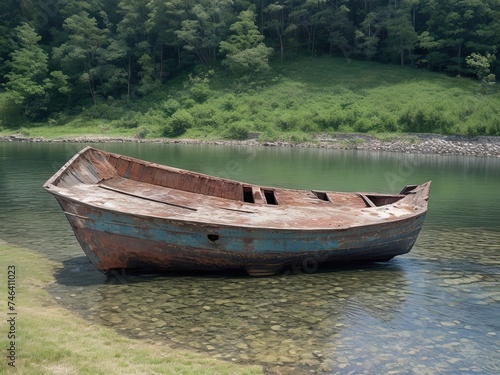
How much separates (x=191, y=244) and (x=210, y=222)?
0.61m

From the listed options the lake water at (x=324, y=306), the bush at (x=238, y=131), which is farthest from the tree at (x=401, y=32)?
the lake water at (x=324, y=306)

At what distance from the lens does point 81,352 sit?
22.2 feet

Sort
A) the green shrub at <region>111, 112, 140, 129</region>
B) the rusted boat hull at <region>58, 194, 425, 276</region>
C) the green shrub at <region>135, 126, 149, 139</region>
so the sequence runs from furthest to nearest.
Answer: the green shrub at <region>111, 112, 140, 129</region> → the green shrub at <region>135, 126, 149, 139</region> → the rusted boat hull at <region>58, 194, 425, 276</region>

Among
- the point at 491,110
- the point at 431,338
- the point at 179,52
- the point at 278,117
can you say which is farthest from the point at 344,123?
the point at 431,338

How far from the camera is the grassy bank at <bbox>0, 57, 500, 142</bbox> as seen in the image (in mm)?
50641

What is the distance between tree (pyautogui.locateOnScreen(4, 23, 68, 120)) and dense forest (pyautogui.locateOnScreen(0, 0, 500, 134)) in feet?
0.43

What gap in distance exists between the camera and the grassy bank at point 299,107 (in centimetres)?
5064

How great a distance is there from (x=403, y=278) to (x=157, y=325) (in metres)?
5.87

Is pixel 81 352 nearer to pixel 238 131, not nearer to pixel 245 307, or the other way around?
pixel 245 307

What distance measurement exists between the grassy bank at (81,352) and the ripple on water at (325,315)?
1.26 feet

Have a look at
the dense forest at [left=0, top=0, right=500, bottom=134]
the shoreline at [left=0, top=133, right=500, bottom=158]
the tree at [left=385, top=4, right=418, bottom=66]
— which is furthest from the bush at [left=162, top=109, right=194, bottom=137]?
the tree at [left=385, top=4, right=418, bottom=66]

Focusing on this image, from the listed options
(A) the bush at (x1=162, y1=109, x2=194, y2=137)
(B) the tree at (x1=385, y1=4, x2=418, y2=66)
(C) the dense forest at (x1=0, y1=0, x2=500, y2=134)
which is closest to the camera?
(A) the bush at (x1=162, y1=109, x2=194, y2=137)

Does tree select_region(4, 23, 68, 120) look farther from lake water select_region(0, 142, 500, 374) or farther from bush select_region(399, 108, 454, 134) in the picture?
lake water select_region(0, 142, 500, 374)

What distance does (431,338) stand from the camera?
813 cm
